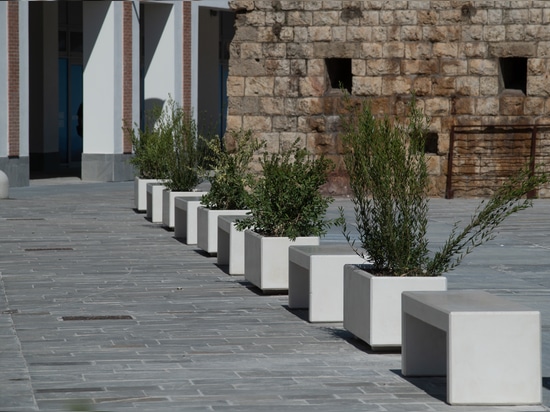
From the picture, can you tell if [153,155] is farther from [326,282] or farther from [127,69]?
[326,282]

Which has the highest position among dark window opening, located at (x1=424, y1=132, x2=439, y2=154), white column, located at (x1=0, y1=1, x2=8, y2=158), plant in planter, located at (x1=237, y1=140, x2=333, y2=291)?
white column, located at (x1=0, y1=1, x2=8, y2=158)

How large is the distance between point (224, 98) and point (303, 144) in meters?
17.1

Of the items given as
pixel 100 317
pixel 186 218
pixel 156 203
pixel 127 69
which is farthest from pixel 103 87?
pixel 100 317

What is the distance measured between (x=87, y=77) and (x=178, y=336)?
2196cm

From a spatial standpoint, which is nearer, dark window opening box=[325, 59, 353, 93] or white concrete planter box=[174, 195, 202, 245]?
white concrete planter box=[174, 195, 202, 245]

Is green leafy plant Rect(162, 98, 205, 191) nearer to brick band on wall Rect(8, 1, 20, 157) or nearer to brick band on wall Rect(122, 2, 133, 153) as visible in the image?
brick band on wall Rect(8, 1, 20, 157)

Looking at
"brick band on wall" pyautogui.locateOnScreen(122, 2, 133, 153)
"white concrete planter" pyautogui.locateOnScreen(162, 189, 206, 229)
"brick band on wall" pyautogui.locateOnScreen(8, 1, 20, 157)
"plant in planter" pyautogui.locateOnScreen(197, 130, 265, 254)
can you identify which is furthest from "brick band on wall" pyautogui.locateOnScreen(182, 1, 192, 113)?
"plant in planter" pyautogui.locateOnScreen(197, 130, 265, 254)

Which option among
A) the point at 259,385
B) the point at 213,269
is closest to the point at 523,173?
the point at 259,385

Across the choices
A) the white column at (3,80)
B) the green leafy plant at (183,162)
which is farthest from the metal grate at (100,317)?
the white column at (3,80)

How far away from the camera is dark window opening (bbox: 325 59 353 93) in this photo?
24.7 metres

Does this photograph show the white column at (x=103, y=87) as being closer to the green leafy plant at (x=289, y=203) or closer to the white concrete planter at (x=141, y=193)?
the white concrete planter at (x=141, y=193)

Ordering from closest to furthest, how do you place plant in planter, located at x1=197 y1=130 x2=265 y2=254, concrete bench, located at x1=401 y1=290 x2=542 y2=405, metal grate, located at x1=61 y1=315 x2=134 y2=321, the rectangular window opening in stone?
concrete bench, located at x1=401 y1=290 x2=542 y2=405 < metal grate, located at x1=61 y1=315 x2=134 y2=321 < plant in planter, located at x1=197 y1=130 x2=265 y2=254 < the rectangular window opening in stone

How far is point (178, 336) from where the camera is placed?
945 centimetres

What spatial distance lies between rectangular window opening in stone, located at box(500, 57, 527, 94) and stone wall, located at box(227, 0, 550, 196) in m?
0.04
